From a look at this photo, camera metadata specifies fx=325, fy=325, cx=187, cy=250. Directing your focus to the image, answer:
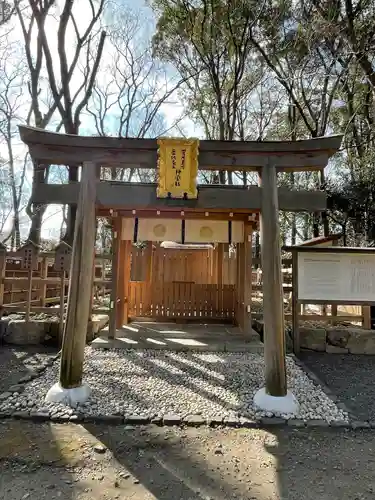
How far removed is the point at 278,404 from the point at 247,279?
140 inches

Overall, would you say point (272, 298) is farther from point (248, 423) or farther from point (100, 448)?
point (100, 448)

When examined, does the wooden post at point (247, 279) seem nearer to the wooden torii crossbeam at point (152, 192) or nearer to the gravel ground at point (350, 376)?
the gravel ground at point (350, 376)

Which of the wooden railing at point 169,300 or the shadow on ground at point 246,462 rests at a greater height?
the wooden railing at point 169,300

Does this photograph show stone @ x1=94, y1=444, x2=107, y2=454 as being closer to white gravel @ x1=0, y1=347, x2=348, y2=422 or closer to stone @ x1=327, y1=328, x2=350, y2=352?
white gravel @ x1=0, y1=347, x2=348, y2=422

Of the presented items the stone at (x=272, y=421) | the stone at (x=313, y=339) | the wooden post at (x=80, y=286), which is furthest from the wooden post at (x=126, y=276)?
the stone at (x=272, y=421)

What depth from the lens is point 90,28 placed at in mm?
11258

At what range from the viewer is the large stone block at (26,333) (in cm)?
667

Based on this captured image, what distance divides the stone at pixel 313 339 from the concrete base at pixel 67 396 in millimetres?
4488

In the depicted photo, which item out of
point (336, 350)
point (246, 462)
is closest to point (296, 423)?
point (246, 462)

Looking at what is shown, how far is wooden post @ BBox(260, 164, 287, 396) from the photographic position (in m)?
3.81

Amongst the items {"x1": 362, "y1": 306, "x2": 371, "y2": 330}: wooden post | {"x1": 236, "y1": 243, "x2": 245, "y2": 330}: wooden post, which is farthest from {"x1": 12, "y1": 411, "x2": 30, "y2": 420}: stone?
{"x1": 362, "y1": 306, "x2": 371, "y2": 330}: wooden post

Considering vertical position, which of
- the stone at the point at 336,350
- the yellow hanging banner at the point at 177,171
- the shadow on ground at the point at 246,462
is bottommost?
the shadow on ground at the point at 246,462

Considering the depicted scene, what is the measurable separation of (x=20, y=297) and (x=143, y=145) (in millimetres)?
9215

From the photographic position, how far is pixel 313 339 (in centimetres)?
660
